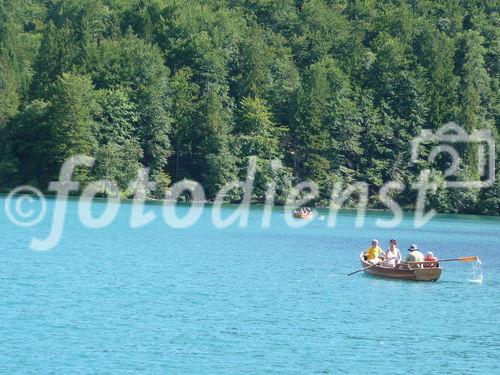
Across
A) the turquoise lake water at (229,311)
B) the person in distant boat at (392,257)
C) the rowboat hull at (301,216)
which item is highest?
the rowboat hull at (301,216)

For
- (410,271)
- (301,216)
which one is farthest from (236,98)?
(410,271)

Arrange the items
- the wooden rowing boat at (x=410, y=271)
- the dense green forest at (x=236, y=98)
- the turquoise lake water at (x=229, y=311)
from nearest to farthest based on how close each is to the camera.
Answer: the turquoise lake water at (x=229, y=311), the wooden rowing boat at (x=410, y=271), the dense green forest at (x=236, y=98)

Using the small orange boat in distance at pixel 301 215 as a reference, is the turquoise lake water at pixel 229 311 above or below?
below

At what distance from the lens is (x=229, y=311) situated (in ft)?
126

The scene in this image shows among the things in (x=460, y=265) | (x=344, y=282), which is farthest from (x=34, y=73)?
(x=344, y=282)

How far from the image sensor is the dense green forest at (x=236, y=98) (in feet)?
357

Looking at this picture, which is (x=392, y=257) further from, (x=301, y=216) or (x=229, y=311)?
(x=301, y=216)

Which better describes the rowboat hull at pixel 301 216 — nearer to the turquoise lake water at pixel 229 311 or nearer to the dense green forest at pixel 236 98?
the dense green forest at pixel 236 98

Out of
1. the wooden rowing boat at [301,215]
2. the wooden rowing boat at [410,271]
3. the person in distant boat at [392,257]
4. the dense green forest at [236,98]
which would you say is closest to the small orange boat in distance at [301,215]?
the wooden rowing boat at [301,215]

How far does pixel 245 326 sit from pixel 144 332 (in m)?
3.38

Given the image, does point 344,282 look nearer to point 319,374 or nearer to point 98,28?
point 319,374

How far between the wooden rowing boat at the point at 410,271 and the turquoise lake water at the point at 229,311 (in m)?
0.60

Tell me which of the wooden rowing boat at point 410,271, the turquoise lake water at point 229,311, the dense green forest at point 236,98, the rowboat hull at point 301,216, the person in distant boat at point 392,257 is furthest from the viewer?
the dense green forest at point 236,98

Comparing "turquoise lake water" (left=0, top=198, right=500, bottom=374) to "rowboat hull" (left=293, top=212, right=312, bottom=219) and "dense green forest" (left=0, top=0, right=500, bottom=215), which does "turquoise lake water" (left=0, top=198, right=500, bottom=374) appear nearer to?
"rowboat hull" (left=293, top=212, right=312, bottom=219)
